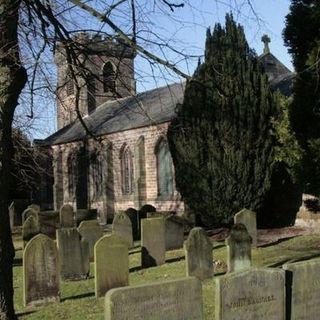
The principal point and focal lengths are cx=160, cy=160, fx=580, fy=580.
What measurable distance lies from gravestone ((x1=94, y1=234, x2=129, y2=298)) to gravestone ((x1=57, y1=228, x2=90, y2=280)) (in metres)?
2.14

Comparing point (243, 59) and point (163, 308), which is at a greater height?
point (243, 59)

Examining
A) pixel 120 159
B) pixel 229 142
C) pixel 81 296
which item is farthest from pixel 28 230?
pixel 120 159

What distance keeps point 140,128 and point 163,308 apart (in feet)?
84.6

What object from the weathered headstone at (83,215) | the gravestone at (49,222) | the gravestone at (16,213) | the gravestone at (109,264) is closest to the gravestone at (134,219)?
the gravestone at (49,222)

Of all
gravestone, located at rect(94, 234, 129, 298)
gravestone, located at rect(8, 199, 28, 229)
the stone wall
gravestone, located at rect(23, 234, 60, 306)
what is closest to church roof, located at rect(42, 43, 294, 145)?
the stone wall

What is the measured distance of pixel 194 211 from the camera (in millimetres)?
19422

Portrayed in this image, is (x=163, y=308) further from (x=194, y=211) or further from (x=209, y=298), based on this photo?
(x=194, y=211)

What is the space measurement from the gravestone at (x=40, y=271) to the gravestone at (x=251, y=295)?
14.2ft

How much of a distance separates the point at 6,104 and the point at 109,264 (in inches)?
164

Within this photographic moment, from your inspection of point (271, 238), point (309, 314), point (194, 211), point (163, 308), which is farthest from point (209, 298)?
point (194, 211)

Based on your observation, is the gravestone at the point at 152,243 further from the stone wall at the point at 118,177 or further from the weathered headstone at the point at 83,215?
the stone wall at the point at 118,177

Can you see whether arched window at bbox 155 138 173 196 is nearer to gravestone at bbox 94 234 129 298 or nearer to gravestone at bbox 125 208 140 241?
gravestone at bbox 125 208 140 241

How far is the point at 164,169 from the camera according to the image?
1154 inches

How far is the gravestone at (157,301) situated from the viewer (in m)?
4.86
